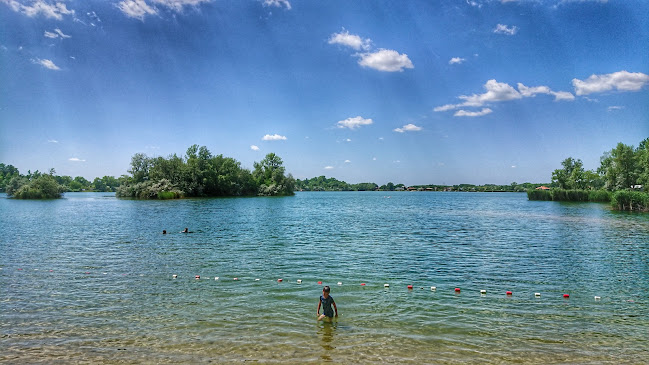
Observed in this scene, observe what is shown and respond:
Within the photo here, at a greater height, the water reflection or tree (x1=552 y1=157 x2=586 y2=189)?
tree (x1=552 y1=157 x2=586 y2=189)

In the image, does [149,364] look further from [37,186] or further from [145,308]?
[37,186]

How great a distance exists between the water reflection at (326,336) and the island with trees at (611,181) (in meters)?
74.1

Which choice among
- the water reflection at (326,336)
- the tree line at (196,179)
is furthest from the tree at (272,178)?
the water reflection at (326,336)

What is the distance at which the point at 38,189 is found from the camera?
12056 cm

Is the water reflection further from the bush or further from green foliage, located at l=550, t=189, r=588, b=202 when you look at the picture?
green foliage, located at l=550, t=189, r=588, b=202

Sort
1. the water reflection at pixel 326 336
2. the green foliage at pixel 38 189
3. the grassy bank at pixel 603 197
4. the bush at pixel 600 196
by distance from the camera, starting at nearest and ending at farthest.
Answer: the water reflection at pixel 326 336 → the grassy bank at pixel 603 197 → the bush at pixel 600 196 → the green foliage at pixel 38 189

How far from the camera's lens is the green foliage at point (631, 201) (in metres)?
63.9

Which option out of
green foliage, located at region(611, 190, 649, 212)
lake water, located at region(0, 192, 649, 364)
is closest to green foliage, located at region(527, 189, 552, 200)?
green foliage, located at region(611, 190, 649, 212)

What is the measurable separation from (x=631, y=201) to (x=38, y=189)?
155 m

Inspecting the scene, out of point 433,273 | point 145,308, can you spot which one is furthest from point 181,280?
point 433,273

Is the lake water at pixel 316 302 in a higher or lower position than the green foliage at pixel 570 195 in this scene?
lower

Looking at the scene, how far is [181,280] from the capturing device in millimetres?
19734

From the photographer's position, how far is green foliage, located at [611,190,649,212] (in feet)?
210

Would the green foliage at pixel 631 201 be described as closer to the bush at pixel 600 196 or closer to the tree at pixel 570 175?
the bush at pixel 600 196
